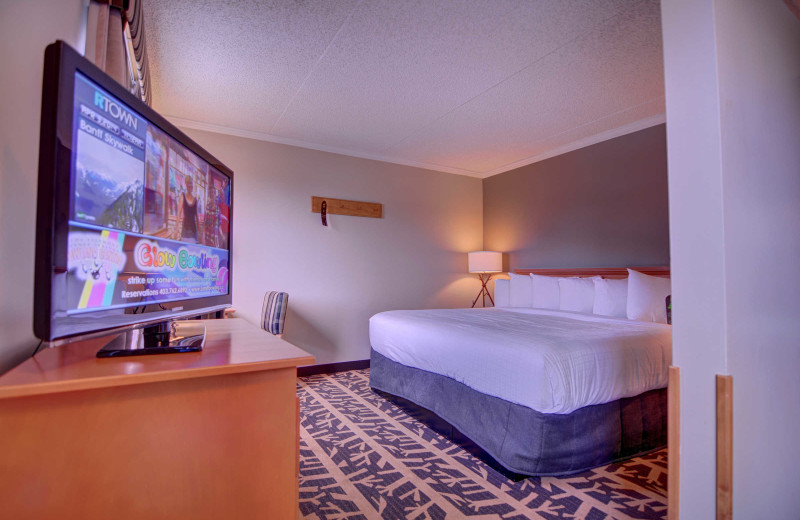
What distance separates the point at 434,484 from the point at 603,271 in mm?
2972

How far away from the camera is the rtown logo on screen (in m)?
0.86

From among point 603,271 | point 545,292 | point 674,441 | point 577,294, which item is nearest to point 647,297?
point 577,294

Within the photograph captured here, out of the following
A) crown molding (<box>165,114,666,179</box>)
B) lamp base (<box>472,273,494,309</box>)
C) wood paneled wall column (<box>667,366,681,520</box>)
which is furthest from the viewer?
lamp base (<box>472,273,494,309</box>)

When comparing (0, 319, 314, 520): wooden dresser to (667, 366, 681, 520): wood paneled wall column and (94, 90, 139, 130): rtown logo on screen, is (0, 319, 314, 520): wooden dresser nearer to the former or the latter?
(94, 90, 139, 130): rtown logo on screen

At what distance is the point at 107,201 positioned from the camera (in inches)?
34.6

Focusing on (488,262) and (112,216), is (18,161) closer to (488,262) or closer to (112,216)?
(112,216)

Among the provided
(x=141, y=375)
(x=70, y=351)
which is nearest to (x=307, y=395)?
(x=70, y=351)

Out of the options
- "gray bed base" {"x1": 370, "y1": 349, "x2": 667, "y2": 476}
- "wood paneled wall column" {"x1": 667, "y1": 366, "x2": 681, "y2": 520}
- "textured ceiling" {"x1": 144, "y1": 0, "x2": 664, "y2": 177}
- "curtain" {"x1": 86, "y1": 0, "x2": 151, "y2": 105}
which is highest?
"textured ceiling" {"x1": 144, "y1": 0, "x2": 664, "y2": 177}

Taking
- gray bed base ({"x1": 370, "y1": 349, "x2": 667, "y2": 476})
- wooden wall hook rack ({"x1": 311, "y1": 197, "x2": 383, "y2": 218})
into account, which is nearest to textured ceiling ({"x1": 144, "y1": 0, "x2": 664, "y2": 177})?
wooden wall hook rack ({"x1": 311, "y1": 197, "x2": 383, "y2": 218})

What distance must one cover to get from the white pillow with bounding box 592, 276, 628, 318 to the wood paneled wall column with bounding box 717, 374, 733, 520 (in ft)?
7.53

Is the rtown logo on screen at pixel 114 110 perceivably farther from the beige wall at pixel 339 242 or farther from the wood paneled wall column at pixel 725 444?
the beige wall at pixel 339 242

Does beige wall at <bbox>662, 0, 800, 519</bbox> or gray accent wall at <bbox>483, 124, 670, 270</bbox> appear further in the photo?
gray accent wall at <bbox>483, 124, 670, 270</bbox>

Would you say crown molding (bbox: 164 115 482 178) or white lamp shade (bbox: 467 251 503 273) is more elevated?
crown molding (bbox: 164 115 482 178)

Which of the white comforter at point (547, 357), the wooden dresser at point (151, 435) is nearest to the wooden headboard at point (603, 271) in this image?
the white comforter at point (547, 357)
